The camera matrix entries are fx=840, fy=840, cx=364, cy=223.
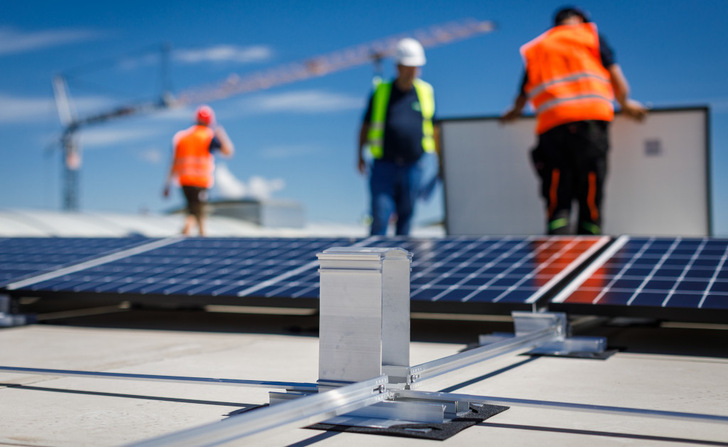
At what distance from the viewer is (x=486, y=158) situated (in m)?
8.79

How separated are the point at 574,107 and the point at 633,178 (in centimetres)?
174

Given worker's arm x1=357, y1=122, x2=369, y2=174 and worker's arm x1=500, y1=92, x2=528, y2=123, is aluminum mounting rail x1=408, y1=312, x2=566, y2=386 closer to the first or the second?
worker's arm x1=500, y1=92, x2=528, y2=123

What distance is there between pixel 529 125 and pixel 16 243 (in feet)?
16.9

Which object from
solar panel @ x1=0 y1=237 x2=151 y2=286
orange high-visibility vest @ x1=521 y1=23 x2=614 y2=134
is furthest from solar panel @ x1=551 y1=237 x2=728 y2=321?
solar panel @ x1=0 y1=237 x2=151 y2=286

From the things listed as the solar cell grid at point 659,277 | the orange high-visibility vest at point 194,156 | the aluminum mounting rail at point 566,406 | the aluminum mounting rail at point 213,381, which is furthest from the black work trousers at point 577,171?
the orange high-visibility vest at point 194,156

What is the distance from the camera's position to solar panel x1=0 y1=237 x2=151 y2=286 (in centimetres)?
658

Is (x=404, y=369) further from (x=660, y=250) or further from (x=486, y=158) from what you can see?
(x=486, y=158)

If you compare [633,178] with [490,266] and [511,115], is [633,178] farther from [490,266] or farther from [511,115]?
[490,266]

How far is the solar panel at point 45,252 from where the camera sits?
→ 6582 millimetres

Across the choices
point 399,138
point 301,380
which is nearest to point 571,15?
point 399,138

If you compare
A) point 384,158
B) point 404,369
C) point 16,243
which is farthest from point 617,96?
point 16,243

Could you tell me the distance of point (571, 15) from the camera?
7.02m

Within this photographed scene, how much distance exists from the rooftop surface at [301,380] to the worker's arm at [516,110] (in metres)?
2.32

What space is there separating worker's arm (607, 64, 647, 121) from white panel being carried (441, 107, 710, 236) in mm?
380
